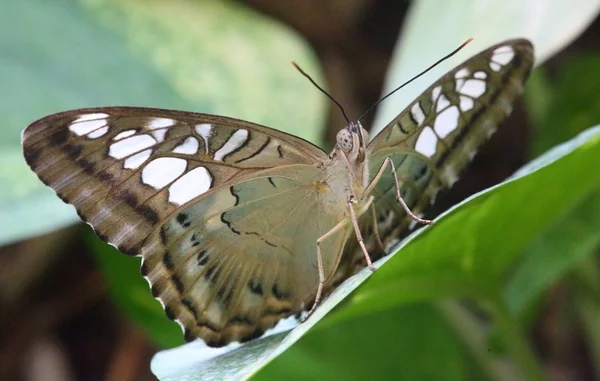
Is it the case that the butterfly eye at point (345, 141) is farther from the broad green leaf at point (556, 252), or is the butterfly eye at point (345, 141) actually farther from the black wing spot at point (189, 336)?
the broad green leaf at point (556, 252)

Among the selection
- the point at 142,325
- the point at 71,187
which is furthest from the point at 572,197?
the point at 142,325

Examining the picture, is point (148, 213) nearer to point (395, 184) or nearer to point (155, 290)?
point (155, 290)

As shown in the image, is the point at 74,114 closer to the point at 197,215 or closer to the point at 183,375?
the point at 197,215

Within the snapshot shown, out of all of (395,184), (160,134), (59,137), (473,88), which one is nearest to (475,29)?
(473,88)

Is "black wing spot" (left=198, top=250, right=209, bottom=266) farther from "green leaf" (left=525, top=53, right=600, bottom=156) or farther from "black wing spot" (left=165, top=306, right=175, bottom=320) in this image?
"green leaf" (left=525, top=53, right=600, bottom=156)

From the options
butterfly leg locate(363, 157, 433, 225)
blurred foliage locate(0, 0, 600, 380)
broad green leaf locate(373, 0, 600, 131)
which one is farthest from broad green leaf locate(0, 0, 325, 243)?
butterfly leg locate(363, 157, 433, 225)
